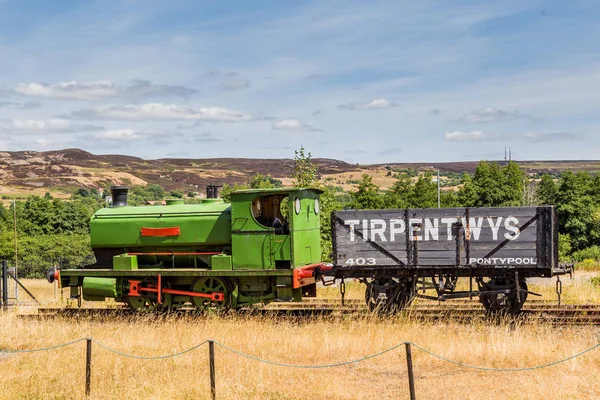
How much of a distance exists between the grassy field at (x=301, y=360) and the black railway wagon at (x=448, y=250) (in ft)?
3.35

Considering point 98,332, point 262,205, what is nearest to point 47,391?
point 98,332

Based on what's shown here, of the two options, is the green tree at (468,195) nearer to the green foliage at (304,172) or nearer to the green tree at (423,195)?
the green tree at (423,195)

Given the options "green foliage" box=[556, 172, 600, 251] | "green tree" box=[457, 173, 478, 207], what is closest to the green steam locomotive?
"green foliage" box=[556, 172, 600, 251]

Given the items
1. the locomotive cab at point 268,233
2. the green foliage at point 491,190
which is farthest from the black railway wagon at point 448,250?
the green foliage at point 491,190

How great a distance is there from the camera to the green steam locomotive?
1564 centimetres

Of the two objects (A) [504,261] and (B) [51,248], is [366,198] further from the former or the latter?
(A) [504,261]

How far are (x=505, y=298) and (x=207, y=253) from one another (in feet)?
23.7

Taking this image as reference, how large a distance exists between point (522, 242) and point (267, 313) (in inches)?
248

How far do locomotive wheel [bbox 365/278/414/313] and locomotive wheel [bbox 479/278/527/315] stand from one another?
178cm

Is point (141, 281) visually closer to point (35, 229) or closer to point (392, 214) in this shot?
point (392, 214)

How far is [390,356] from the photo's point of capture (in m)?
12.1

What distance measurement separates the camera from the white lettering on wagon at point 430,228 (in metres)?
14.8

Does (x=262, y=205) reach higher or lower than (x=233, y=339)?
higher

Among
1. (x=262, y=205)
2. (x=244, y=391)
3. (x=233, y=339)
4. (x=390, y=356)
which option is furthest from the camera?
(x=262, y=205)
